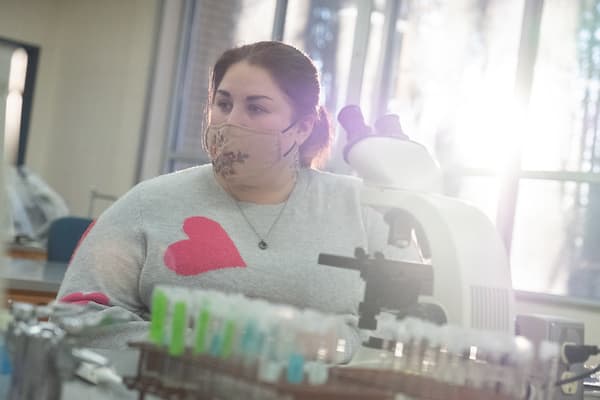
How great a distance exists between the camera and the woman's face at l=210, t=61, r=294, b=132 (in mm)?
1613

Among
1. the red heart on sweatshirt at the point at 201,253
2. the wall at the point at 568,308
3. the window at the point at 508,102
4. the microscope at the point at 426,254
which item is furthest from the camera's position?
the window at the point at 508,102

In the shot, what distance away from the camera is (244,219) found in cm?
165

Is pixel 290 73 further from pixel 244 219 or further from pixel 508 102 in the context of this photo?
→ pixel 508 102

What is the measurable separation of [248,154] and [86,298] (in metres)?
0.43

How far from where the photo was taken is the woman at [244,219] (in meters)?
1.57

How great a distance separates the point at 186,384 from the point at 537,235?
2.67 metres

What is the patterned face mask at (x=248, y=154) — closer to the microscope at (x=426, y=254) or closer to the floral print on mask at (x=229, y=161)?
the floral print on mask at (x=229, y=161)

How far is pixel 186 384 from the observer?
0.84 m

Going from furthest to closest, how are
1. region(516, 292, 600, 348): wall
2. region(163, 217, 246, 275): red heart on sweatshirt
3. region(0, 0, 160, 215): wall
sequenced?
1. region(0, 0, 160, 215): wall
2. region(516, 292, 600, 348): wall
3. region(163, 217, 246, 275): red heart on sweatshirt

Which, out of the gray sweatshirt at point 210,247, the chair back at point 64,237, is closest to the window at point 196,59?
the chair back at point 64,237

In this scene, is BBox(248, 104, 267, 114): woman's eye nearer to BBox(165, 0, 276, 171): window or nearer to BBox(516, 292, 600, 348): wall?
BBox(516, 292, 600, 348): wall

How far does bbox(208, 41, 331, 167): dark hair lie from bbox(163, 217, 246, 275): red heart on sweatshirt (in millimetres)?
303

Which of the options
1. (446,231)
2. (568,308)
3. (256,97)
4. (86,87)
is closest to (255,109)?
(256,97)

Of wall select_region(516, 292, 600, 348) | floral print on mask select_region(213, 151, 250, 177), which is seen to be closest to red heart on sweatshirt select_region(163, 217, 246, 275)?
floral print on mask select_region(213, 151, 250, 177)
